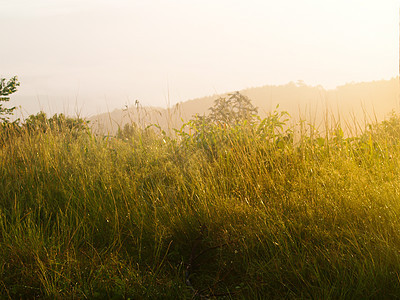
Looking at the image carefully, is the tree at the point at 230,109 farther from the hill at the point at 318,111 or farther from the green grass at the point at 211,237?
the green grass at the point at 211,237

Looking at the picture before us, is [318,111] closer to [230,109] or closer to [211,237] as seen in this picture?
[230,109]

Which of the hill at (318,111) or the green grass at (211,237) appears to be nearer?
the green grass at (211,237)

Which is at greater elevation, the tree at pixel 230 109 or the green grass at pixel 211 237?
the tree at pixel 230 109

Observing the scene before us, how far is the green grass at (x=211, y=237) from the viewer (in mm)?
2000

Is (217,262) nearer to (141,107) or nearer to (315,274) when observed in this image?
(315,274)

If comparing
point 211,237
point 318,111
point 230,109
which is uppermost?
point 230,109

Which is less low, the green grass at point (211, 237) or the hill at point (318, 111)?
the hill at point (318, 111)

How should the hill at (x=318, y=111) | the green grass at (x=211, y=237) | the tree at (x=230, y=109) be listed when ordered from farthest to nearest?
the tree at (x=230, y=109) → the hill at (x=318, y=111) → the green grass at (x=211, y=237)

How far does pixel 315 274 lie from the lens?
199 centimetres

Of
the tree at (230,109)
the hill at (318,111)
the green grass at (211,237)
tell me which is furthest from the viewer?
the tree at (230,109)

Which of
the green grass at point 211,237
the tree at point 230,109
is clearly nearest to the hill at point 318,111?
the tree at point 230,109

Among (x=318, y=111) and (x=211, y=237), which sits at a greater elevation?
(x=318, y=111)

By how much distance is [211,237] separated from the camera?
258 centimetres

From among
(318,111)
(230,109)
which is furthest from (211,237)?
(230,109)
